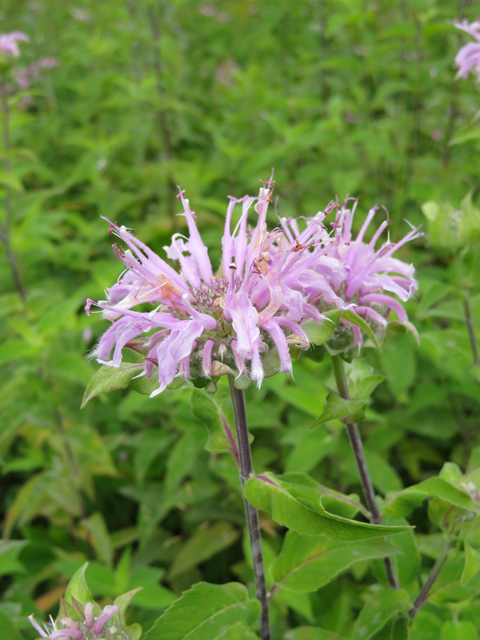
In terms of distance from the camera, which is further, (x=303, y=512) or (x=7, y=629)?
(x=7, y=629)

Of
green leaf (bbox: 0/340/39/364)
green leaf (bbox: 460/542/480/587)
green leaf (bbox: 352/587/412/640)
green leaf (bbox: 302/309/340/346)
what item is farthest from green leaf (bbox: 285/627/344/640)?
green leaf (bbox: 0/340/39/364)

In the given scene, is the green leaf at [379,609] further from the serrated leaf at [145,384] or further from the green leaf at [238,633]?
the serrated leaf at [145,384]

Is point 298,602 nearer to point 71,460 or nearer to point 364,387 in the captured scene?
point 364,387

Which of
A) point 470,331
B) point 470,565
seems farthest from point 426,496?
point 470,331

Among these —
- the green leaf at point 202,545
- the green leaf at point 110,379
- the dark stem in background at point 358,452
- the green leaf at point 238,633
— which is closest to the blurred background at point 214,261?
the green leaf at point 202,545

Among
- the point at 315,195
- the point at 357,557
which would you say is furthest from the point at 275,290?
the point at 315,195

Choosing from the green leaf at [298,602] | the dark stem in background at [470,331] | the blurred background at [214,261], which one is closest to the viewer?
the green leaf at [298,602]

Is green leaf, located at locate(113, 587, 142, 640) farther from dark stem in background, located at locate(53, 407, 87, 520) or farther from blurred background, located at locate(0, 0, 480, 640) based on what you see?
dark stem in background, located at locate(53, 407, 87, 520)
